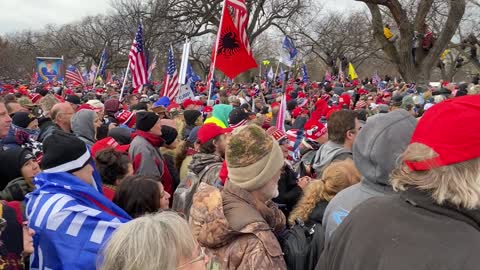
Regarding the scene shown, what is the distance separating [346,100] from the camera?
40.3ft

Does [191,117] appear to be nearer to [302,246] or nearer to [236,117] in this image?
[236,117]

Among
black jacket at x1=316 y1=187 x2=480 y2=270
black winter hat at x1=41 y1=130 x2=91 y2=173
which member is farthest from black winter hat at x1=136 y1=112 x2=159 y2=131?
black jacket at x1=316 y1=187 x2=480 y2=270

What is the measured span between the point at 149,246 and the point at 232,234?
68cm

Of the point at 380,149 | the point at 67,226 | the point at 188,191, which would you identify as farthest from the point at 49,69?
the point at 380,149

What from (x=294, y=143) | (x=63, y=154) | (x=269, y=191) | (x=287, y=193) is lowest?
(x=294, y=143)

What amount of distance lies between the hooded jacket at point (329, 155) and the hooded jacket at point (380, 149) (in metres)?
1.84

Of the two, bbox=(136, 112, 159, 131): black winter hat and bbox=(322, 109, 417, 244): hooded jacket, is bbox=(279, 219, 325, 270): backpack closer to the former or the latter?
bbox=(322, 109, 417, 244): hooded jacket

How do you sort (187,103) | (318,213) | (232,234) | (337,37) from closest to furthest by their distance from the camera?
1. (232,234)
2. (318,213)
3. (187,103)
4. (337,37)

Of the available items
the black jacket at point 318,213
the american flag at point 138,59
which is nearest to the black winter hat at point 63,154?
the black jacket at point 318,213

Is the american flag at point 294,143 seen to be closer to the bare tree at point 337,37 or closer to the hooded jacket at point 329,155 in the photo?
the hooded jacket at point 329,155

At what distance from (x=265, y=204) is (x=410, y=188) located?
119cm

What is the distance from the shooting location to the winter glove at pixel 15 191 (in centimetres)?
351

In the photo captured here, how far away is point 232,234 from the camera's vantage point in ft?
7.73

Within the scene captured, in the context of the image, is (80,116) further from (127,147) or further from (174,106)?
(174,106)
